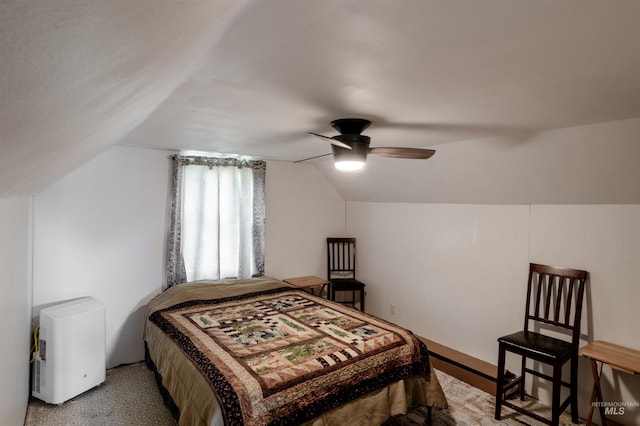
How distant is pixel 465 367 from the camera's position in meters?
3.37

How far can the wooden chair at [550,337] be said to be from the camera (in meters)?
2.54

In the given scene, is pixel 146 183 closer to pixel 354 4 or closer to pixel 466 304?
pixel 354 4

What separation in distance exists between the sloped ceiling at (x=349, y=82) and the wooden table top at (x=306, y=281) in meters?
1.84

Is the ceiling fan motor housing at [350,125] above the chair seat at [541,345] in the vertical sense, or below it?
above

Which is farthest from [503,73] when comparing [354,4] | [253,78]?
[253,78]

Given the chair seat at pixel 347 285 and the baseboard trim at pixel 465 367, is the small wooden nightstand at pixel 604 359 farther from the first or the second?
the chair seat at pixel 347 285

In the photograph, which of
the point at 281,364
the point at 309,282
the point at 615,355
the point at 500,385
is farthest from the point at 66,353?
the point at 615,355

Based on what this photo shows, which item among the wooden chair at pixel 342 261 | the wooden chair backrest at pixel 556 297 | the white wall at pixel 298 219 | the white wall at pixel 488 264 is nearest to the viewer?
the white wall at pixel 488 264

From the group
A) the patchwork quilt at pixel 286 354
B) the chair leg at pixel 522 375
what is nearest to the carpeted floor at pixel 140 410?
the chair leg at pixel 522 375

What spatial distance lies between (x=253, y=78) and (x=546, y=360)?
275 cm

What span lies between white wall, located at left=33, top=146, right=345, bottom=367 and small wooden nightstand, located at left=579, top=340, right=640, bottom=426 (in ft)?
12.8

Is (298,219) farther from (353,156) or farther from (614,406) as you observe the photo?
(614,406)

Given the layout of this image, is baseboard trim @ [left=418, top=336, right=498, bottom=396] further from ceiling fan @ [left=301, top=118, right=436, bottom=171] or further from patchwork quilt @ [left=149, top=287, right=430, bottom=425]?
ceiling fan @ [left=301, top=118, right=436, bottom=171]

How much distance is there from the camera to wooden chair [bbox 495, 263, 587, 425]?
2539 millimetres
